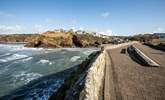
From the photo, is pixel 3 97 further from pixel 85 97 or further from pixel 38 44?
pixel 38 44

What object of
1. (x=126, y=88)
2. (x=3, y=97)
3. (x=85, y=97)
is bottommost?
(x=3, y=97)

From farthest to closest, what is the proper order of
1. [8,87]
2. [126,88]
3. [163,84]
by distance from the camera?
[8,87] → [163,84] → [126,88]

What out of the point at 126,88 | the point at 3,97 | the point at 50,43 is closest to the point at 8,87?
the point at 3,97

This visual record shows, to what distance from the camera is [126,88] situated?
823 cm

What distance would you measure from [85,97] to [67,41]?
68429mm

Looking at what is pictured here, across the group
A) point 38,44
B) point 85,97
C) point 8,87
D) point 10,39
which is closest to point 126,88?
point 85,97

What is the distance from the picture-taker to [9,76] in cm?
1909

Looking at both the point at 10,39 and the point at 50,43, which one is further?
the point at 10,39

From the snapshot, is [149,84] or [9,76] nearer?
[149,84]

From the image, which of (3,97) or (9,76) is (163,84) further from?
(9,76)

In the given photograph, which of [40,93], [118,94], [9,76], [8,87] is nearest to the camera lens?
[118,94]

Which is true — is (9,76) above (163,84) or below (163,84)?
below

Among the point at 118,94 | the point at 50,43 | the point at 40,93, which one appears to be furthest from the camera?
the point at 50,43

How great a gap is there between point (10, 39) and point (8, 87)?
15001cm
